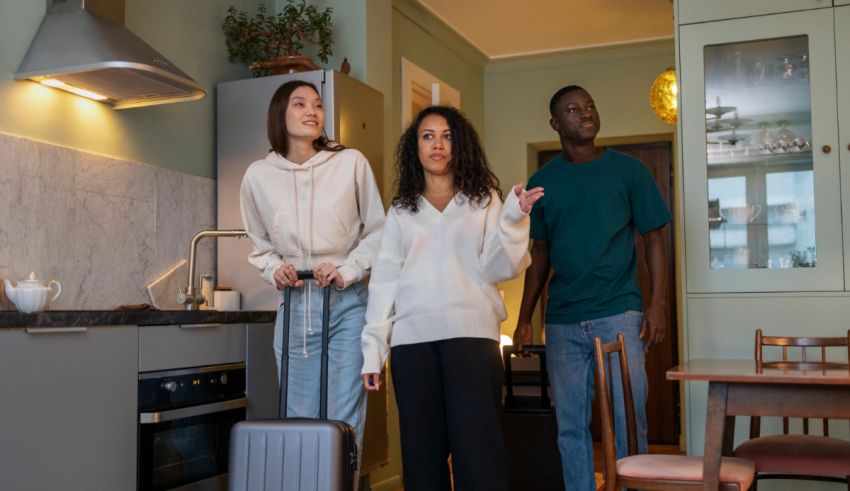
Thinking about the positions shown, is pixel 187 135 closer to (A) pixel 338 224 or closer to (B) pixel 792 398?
(A) pixel 338 224

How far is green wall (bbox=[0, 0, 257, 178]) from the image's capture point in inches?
114

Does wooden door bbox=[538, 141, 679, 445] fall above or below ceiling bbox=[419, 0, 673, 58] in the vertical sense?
below

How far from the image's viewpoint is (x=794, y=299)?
3307 mm

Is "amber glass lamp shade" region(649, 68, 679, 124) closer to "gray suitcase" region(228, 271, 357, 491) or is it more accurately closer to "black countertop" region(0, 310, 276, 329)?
"black countertop" region(0, 310, 276, 329)

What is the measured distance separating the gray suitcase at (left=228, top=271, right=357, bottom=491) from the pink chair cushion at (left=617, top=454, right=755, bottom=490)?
69 cm

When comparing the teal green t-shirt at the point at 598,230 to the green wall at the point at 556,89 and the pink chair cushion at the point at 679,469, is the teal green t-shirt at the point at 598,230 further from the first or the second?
the green wall at the point at 556,89

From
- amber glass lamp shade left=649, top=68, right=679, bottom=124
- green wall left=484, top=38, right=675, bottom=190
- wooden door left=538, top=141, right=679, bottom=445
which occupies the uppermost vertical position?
green wall left=484, top=38, right=675, bottom=190

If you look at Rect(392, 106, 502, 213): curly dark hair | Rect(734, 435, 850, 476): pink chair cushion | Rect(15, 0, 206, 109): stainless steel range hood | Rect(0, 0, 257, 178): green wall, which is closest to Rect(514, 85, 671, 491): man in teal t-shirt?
Rect(734, 435, 850, 476): pink chair cushion

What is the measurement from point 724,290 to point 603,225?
909 millimetres

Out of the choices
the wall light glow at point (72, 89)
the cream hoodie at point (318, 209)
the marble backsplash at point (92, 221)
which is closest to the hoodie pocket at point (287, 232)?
the cream hoodie at point (318, 209)

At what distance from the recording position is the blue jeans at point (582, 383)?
8.66 feet

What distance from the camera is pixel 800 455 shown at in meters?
2.46

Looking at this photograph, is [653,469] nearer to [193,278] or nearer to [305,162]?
[305,162]

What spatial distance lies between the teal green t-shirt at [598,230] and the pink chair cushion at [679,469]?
1.72ft
